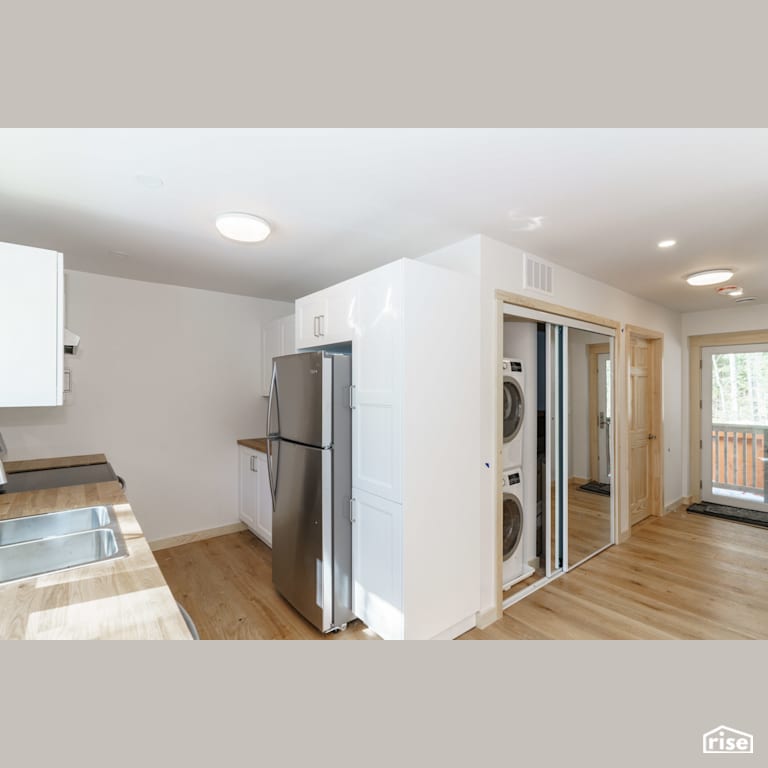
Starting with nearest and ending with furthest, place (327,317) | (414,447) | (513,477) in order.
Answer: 1. (414,447)
2. (327,317)
3. (513,477)

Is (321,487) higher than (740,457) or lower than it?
higher

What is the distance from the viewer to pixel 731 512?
4.55m

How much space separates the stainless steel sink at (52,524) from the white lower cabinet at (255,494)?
5.23 feet

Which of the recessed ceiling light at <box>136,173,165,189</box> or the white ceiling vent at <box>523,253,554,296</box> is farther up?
the recessed ceiling light at <box>136,173,165,189</box>

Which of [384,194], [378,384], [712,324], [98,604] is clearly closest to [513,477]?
[378,384]

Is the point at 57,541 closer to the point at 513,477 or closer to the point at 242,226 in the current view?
the point at 242,226

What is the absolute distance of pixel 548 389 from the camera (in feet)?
9.83

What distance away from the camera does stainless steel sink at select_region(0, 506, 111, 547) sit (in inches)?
66.1

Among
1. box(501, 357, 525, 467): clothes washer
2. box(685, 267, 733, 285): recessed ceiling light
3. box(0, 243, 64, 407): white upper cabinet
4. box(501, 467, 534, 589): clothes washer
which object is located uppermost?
box(685, 267, 733, 285): recessed ceiling light

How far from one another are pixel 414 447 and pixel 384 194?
129cm

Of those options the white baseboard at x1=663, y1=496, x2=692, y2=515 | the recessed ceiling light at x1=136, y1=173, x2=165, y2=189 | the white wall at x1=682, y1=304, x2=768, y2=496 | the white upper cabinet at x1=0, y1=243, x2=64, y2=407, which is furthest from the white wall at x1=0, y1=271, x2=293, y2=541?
the white wall at x1=682, y1=304, x2=768, y2=496

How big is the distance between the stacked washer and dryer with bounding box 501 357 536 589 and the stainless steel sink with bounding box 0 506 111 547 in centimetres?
238

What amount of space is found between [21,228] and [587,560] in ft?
15.4

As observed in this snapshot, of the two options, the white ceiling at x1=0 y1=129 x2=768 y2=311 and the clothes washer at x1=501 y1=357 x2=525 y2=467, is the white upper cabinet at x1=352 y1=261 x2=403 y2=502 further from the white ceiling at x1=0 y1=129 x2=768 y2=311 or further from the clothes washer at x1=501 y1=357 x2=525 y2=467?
the clothes washer at x1=501 y1=357 x2=525 y2=467
